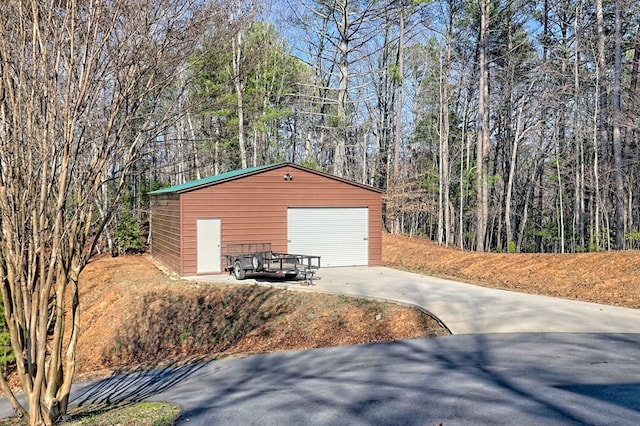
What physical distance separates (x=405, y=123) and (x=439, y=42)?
23.4 ft

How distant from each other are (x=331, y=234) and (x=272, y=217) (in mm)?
2312

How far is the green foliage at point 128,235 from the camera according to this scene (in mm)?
23969

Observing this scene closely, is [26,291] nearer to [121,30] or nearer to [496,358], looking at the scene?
[121,30]

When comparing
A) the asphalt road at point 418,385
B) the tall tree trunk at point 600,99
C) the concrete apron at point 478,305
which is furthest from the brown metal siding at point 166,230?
the tall tree trunk at point 600,99

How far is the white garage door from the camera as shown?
57.6 feet

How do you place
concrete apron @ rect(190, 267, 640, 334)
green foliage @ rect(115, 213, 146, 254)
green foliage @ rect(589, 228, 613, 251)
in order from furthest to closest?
green foliage @ rect(115, 213, 146, 254) < green foliage @ rect(589, 228, 613, 251) < concrete apron @ rect(190, 267, 640, 334)

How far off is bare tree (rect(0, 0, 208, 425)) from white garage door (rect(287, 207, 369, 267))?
12314 millimetres

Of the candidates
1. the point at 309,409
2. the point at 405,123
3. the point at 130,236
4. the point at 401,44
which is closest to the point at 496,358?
the point at 309,409

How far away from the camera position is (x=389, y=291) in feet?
41.7

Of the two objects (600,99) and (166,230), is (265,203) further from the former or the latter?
(600,99)

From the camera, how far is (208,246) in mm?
16109

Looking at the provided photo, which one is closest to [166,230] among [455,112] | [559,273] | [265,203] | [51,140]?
[265,203]

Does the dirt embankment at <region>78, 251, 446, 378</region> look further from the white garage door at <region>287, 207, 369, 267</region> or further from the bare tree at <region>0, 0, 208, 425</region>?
the bare tree at <region>0, 0, 208, 425</region>

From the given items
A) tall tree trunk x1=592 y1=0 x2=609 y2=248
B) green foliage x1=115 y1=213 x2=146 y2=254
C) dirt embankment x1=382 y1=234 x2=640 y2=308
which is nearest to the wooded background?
tall tree trunk x1=592 y1=0 x2=609 y2=248
